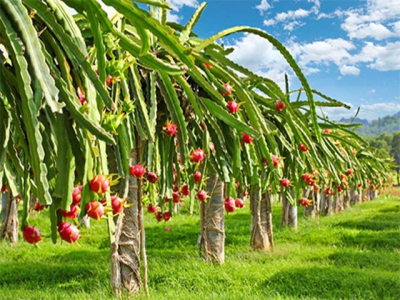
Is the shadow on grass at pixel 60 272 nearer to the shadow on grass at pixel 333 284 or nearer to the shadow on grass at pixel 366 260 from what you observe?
the shadow on grass at pixel 333 284

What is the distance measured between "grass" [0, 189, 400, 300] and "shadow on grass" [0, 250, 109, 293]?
1cm

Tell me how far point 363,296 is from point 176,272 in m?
2.04

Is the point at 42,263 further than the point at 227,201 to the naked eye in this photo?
Yes

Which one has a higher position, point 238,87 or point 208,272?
point 238,87

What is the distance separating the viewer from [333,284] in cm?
444

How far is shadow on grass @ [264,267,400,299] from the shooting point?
4090mm

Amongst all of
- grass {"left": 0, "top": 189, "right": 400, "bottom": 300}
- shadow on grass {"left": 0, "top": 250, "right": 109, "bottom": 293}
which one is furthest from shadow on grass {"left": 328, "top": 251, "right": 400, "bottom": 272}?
shadow on grass {"left": 0, "top": 250, "right": 109, "bottom": 293}

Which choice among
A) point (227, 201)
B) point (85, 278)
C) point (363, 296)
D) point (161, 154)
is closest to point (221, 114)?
point (161, 154)

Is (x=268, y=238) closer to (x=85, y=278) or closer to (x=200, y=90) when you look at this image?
(x=85, y=278)

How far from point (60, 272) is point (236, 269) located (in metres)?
2.29

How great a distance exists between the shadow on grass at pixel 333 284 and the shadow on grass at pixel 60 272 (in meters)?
2.01

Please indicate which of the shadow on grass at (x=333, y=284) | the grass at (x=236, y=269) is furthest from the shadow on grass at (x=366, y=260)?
the shadow on grass at (x=333, y=284)

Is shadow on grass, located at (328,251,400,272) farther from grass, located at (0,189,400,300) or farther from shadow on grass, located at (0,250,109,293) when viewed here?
shadow on grass, located at (0,250,109,293)

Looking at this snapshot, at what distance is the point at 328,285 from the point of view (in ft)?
14.6
